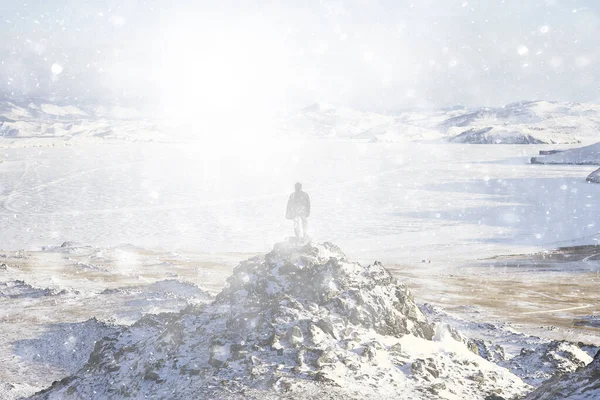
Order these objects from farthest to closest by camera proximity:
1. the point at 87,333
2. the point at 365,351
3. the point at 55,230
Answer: the point at 55,230
the point at 87,333
the point at 365,351

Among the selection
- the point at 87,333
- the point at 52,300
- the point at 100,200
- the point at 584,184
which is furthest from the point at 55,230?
the point at 584,184

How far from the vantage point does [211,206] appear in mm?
69312

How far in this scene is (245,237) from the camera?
51812 mm

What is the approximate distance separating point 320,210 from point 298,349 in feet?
180

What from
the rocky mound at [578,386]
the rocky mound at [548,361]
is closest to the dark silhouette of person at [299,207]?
the rocky mound at [548,361]

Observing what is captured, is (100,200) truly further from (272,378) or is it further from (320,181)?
(272,378)

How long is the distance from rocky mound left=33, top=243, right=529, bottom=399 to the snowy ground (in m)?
4.65

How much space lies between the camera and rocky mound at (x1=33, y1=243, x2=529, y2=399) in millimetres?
10539

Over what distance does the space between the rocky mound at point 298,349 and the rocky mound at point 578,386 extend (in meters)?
2.91

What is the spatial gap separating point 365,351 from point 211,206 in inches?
2337

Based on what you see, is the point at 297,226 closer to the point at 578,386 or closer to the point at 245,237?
the point at 578,386

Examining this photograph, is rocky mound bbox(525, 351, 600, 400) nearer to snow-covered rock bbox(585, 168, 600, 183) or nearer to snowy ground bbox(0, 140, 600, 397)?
snowy ground bbox(0, 140, 600, 397)

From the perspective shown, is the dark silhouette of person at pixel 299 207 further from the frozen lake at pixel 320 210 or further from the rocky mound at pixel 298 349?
the frozen lake at pixel 320 210

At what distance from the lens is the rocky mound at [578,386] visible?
6848 millimetres
